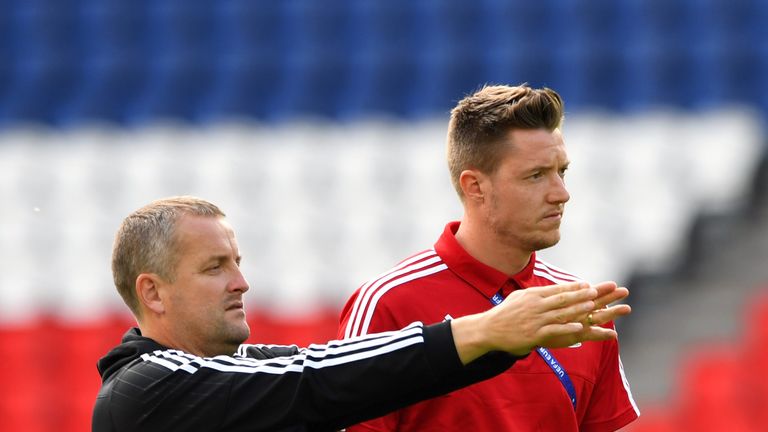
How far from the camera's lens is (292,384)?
105 inches

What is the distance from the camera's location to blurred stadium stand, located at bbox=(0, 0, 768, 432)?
300 inches

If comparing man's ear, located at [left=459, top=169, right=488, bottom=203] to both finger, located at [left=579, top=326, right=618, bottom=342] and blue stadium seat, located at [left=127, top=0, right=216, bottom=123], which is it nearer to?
finger, located at [left=579, top=326, right=618, bottom=342]

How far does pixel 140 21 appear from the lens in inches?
371

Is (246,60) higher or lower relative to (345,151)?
higher

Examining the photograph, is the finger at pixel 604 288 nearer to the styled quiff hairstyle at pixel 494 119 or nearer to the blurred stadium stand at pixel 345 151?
the styled quiff hairstyle at pixel 494 119

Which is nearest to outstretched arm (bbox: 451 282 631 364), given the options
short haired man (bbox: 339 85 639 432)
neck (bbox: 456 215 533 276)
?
short haired man (bbox: 339 85 639 432)

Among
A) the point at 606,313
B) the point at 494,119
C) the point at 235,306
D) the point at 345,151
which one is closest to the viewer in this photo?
the point at 606,313

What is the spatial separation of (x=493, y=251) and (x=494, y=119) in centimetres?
29

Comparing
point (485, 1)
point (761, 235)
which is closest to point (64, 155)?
point (485, 1)

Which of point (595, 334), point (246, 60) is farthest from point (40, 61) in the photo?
point (595, 334)

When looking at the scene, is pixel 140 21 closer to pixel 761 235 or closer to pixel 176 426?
pixel 761 235

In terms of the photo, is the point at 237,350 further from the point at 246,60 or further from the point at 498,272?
the point at 246,60

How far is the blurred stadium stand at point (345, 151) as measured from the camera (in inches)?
300

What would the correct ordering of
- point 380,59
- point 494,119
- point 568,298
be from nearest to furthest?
point 568,298
point 494,119
point 380,59
